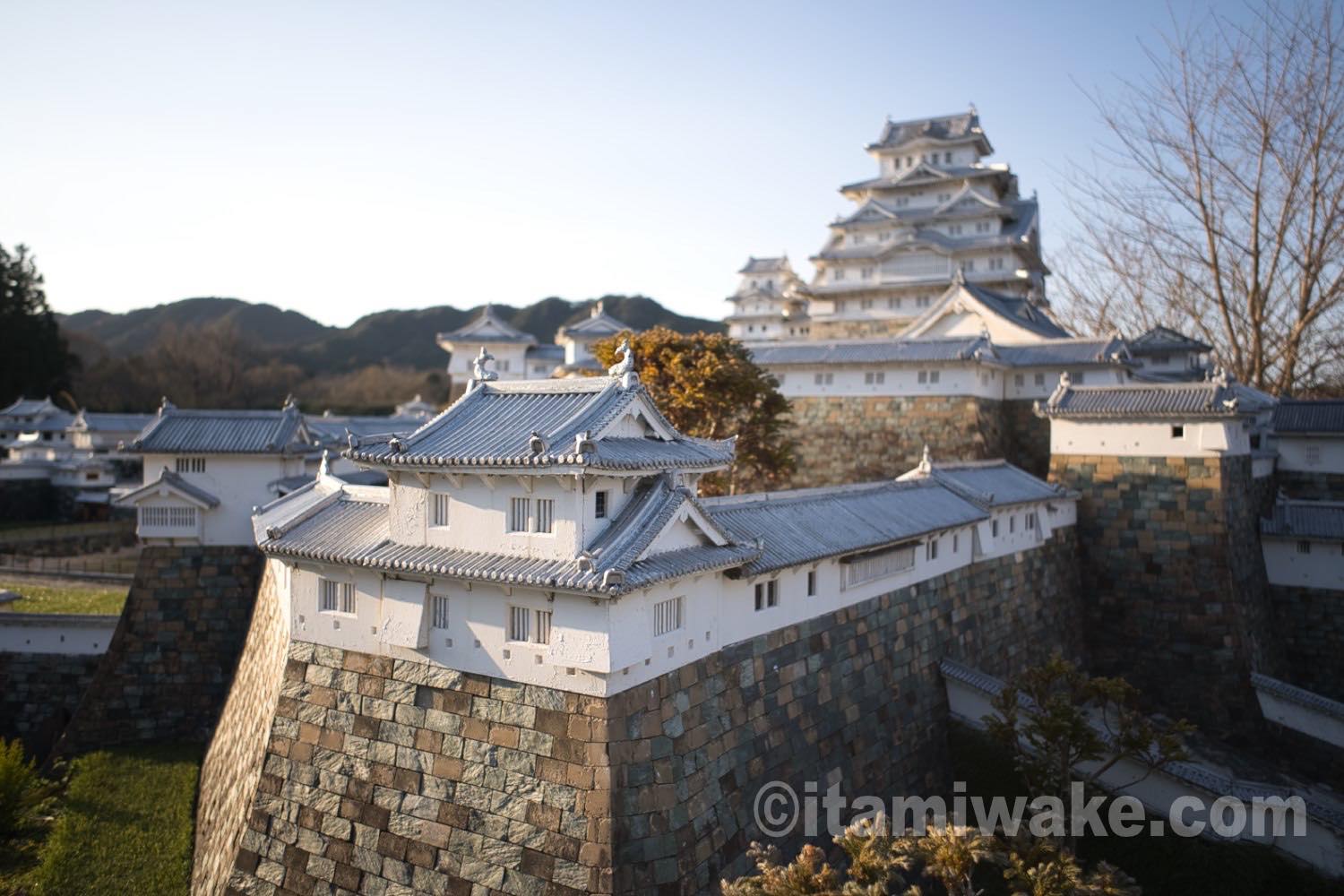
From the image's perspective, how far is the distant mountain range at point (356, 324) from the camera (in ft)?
319

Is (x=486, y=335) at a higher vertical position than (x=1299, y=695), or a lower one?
higher

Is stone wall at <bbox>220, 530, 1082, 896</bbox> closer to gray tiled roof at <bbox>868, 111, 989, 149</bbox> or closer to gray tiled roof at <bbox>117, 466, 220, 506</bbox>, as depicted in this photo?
gray tiled roof at <bbox>117, 466, 220, 506</bbox>

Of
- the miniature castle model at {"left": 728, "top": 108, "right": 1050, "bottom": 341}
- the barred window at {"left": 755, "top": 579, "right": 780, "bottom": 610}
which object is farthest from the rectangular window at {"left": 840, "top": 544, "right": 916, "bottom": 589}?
the miniature castle model at {"left": 728, "top": 108, "right": 1050, "bottom": 341}

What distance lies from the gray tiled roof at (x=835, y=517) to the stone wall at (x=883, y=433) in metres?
8.83

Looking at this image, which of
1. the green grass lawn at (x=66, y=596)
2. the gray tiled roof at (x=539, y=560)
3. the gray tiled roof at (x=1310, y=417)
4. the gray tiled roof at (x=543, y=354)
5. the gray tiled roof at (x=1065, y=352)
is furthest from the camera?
the gray tiled roof at (x=543, y=354)

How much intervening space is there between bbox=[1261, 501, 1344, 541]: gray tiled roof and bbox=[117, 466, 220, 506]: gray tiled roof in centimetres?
2714

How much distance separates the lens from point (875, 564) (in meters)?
14.8

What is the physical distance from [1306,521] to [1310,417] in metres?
3.34

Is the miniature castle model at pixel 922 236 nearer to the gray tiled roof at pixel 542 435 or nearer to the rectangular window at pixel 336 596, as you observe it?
the gray tiled roof at pixel 542 435

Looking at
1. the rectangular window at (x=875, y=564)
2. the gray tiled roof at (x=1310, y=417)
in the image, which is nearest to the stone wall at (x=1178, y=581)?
the gray tiled roof at (x=1310, y=417)

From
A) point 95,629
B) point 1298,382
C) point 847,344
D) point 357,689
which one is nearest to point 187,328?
point 95,629

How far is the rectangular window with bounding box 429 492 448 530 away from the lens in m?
11.2

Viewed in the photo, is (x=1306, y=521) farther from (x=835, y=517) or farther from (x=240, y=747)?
(x=240, y=747)

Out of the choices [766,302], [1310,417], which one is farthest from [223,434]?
[766,302]
